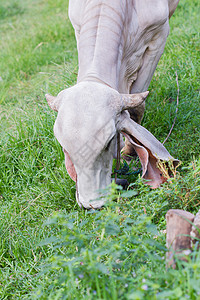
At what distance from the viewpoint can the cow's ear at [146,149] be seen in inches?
120

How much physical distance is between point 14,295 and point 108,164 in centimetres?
104

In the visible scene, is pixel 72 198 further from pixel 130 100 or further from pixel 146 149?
pixel 130 100

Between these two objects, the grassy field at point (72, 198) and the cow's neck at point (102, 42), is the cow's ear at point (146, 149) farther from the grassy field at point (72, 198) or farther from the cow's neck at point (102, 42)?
the cow's neck at point (102, 42)

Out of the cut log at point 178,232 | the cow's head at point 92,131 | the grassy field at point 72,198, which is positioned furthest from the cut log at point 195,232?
the cow's head at point 92,131

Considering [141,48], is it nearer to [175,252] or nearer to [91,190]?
[91,190]

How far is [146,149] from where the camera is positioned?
3092 millimetres

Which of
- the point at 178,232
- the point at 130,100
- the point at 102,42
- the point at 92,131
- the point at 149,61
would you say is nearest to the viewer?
the point at 178,232

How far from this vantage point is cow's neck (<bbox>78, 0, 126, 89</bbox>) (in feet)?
10.1

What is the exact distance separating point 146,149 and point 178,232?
107 centimetres

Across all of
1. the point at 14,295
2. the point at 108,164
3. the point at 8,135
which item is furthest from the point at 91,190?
the point at 8,135

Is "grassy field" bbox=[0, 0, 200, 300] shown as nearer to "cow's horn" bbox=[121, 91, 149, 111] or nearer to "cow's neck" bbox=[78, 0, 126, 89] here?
"cow's horn" bbox=[121, 91, 149, 111]

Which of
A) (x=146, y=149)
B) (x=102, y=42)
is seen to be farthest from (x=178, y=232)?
(x=102, y=42)

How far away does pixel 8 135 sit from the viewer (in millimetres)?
4461

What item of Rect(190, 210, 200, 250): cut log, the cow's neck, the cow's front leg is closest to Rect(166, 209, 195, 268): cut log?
Rect(190, 210, 200, 250): cut log
